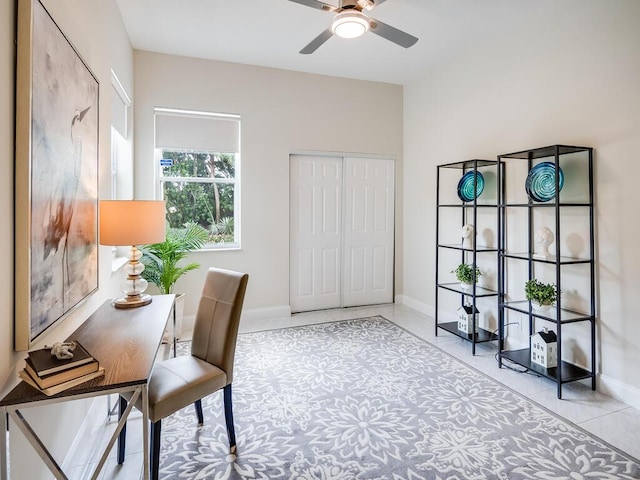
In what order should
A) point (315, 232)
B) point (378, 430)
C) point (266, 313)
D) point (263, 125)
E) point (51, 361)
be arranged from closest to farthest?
1. point (51, 361)
2. point (378, 430)
3. point (263, 125)
4. point (266, 313)
5. point (315, 232)

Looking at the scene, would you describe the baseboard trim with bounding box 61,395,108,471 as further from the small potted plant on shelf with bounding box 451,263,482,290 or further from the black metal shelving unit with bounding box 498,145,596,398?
the small potted plant on shelf with bounding box 451,263,482,290

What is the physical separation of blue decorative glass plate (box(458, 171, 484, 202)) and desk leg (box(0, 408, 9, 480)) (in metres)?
3.75

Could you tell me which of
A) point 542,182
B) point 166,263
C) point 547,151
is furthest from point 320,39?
point 166,263

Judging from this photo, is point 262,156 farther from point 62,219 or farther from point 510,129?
point 62,219

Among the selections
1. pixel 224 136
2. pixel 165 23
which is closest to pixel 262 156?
pixel 224 136

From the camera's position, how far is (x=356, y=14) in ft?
8.13

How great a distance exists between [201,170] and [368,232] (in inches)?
88.9

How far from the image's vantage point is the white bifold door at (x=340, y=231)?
15.5 ft

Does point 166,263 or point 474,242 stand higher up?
point 474,242

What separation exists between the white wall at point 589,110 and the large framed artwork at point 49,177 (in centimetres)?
331

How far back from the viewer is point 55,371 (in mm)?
1221

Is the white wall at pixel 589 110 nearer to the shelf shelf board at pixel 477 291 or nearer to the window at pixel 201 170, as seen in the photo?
the shelf shelf board at pixel 477 291

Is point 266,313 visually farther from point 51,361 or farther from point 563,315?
point 51,361

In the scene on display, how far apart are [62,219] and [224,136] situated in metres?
2.83
